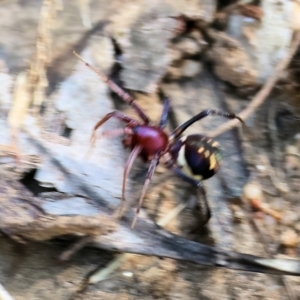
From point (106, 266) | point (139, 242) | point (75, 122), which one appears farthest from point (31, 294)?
point (75, 122)

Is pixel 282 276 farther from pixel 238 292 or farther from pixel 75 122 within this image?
pixel 75 122

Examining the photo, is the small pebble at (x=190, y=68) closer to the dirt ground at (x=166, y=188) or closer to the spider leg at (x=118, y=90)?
the dirt ground at (x=166, y=188)

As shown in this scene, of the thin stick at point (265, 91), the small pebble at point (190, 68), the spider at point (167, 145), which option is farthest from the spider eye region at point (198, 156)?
the small pebble at point (190, 68)

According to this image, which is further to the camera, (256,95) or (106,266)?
(256,95)

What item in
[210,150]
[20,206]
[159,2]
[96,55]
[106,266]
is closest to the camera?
[20,206]

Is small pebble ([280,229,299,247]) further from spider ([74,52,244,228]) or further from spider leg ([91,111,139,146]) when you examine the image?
spider leg ([91,111,139,146])

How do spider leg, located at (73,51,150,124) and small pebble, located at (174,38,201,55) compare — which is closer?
spider leg, located at (73,51,150,124)

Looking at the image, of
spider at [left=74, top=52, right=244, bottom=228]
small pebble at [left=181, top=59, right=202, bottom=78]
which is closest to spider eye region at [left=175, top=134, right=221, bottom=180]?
spider at [left=74, top=52, right=244, bottom=228]
